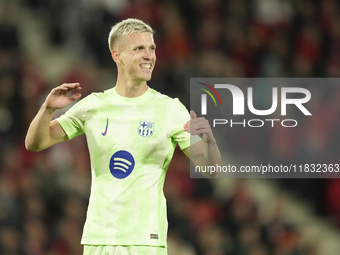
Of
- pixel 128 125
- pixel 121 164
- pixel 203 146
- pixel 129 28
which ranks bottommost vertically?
pixel 121 164

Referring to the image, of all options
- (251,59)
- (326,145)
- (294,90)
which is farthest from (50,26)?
(326,145)

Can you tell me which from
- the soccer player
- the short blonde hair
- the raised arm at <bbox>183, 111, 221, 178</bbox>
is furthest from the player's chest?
the short blonde hair

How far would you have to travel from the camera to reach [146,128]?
10.1ft

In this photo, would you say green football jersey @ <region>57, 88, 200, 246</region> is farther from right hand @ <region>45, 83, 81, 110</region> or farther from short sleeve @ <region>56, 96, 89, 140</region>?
right hand @ <region>45, 83, 81, 110</region>

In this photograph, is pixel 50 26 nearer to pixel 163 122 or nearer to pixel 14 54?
pixel 14 54

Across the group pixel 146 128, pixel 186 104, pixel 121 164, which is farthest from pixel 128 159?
pixel 186 104

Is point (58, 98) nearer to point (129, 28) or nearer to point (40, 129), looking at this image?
point (40, 129)

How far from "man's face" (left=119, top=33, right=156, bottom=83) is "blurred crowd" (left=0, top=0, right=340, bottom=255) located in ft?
9.08

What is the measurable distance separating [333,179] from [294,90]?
3.71ft

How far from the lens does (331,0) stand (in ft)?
22.7

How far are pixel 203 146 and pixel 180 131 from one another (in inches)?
6.3

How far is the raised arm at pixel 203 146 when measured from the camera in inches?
113

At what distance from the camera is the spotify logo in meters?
3.02

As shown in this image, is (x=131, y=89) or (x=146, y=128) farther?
(x=131, y=89)
